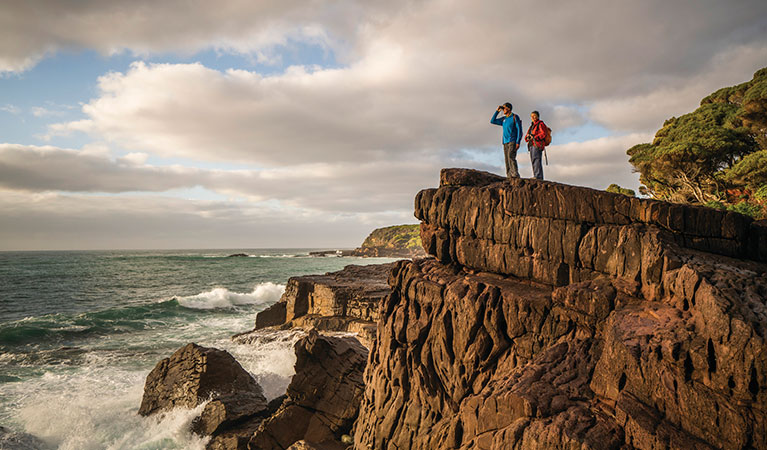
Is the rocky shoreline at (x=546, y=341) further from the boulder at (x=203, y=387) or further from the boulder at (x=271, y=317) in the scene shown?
the boulder at (x=271, y=317)

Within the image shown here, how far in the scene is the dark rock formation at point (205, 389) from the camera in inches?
490

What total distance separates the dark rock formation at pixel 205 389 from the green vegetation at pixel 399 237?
449 feet

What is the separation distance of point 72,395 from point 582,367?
19474 millimetres

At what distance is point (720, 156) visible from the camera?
27.6 m

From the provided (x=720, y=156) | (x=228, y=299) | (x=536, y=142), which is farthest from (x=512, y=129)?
(x=228, y=299)

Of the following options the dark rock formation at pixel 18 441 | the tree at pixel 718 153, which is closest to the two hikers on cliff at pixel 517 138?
the dark rock formation at pixel 18 441

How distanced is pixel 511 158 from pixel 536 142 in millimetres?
818

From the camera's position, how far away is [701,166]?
27.8m

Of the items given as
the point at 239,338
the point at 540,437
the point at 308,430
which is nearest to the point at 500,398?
the point at 540,437

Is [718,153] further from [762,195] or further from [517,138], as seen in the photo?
[517,138]

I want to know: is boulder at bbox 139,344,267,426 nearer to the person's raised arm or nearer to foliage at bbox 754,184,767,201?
the person's raised arm

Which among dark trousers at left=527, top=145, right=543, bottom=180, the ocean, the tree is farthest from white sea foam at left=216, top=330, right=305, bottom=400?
the tree

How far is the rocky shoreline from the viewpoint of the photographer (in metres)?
5.54

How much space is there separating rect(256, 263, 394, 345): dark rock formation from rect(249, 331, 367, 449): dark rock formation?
7.56m
